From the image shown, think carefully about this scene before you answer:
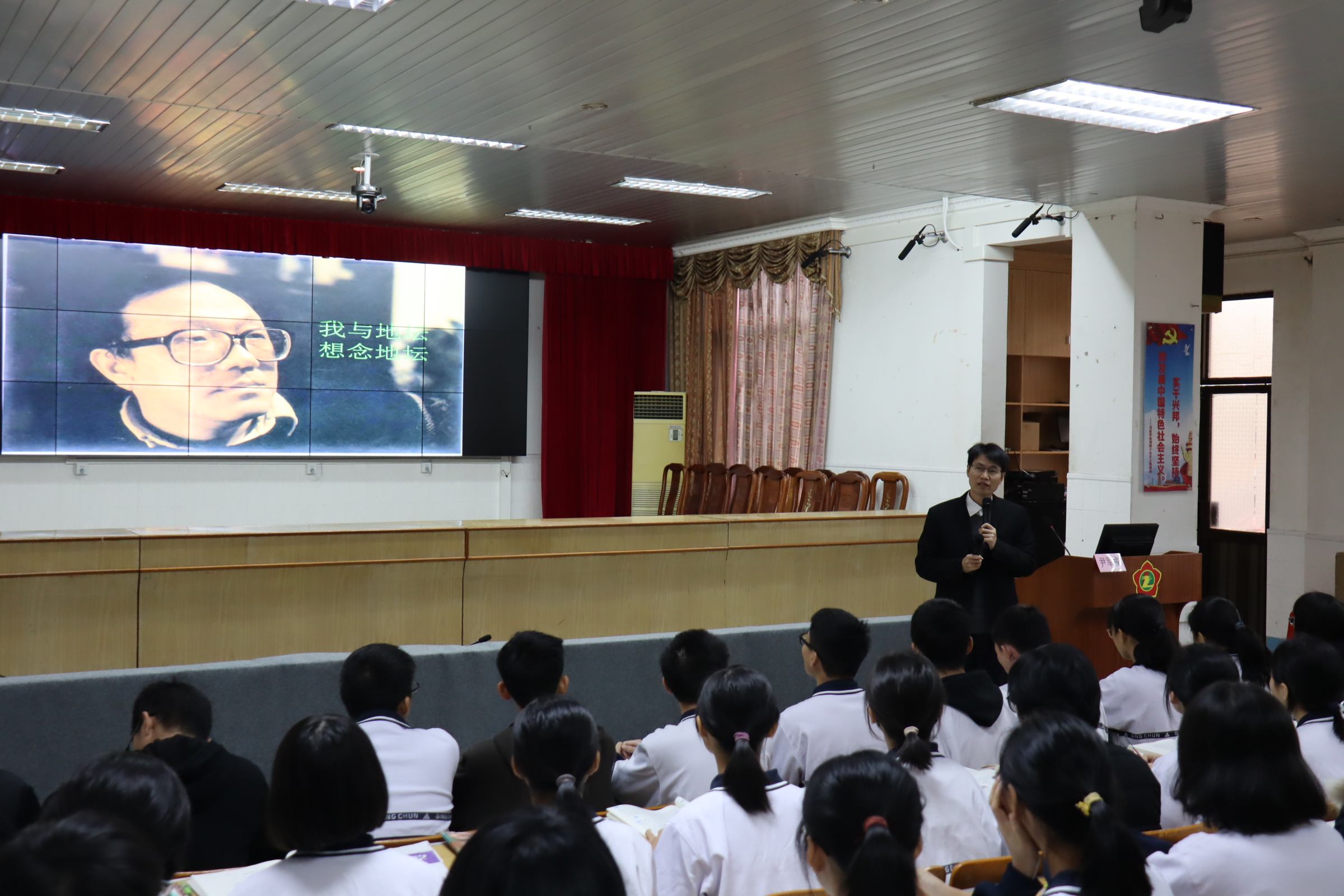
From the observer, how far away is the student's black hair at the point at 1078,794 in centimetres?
167

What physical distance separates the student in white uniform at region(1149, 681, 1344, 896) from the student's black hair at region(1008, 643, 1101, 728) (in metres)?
0.60

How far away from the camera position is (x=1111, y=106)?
496cm

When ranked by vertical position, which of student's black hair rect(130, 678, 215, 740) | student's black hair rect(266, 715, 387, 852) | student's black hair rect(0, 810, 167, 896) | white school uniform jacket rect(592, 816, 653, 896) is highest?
student's black hair rect(0, 810, 167, 896)

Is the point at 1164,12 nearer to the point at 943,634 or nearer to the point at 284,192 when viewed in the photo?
the point at 943,634

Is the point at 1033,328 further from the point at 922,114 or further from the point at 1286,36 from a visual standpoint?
the point at 1286,36

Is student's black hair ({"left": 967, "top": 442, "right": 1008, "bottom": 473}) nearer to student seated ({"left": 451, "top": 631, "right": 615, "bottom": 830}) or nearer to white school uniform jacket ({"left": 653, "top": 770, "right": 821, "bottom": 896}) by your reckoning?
student seated ({"left": 451, "top": 631, "right": 615, "bottom": 830})

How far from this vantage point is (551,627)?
5.72 meters

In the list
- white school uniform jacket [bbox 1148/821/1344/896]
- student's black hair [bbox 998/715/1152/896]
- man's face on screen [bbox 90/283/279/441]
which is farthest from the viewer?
man's face on screen [bbox 90/283/279/441]

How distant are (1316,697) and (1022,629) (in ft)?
3.03

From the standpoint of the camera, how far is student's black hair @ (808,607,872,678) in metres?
3.24

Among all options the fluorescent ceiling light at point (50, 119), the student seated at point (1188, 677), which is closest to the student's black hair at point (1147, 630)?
the student seated at point (1188, 677)

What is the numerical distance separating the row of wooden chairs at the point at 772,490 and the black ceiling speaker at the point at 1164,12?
216 inches

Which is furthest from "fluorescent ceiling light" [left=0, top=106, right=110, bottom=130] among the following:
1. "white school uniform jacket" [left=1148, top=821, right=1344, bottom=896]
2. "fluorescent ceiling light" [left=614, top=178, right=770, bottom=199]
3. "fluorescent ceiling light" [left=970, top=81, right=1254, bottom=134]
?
"white school uniform jacket" [left=1148, top=821, right=1344, bottom=896]

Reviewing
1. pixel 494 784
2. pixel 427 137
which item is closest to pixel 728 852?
pixel 494 784
